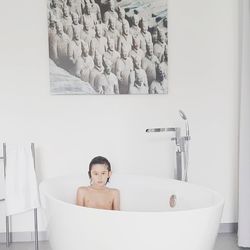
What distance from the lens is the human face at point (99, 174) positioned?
253 centimetres

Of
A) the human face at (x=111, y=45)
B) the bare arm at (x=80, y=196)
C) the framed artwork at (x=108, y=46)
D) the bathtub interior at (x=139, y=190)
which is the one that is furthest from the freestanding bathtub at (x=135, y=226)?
the human face at (x=111, y=45)

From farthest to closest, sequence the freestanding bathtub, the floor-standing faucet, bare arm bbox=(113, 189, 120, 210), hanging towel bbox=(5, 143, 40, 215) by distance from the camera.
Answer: the floor-standing faucet < hanging towel bbox=(5, 143, 40, 215) < bare arm bbox=(113, 189, 120, 210) < the freestanding bathtub

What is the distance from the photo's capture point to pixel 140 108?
9.90 feet

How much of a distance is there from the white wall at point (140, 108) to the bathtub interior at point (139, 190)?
311mm

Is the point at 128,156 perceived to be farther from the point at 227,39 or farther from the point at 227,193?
the point at 227,39

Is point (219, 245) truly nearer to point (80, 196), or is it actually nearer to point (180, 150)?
point (180, 150)

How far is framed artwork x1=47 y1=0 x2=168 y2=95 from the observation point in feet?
9.43

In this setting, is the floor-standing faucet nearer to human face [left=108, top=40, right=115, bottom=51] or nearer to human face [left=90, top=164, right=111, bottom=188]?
human face [left=90, top=164, right=111, bottom=188]

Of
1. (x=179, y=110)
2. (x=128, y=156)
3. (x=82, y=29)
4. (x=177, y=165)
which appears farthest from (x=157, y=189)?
(x=82, y=29)

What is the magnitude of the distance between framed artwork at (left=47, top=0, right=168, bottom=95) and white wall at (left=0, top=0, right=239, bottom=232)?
75 millimetres

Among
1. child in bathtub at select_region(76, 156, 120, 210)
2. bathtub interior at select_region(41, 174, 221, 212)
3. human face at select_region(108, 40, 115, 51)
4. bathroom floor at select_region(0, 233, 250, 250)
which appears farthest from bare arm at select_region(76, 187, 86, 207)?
human face at select_region(108, 40, 115, 51)

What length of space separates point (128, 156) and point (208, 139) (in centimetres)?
69

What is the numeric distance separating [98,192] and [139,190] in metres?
0.35

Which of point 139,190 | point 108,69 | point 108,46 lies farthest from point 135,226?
point 108,46
